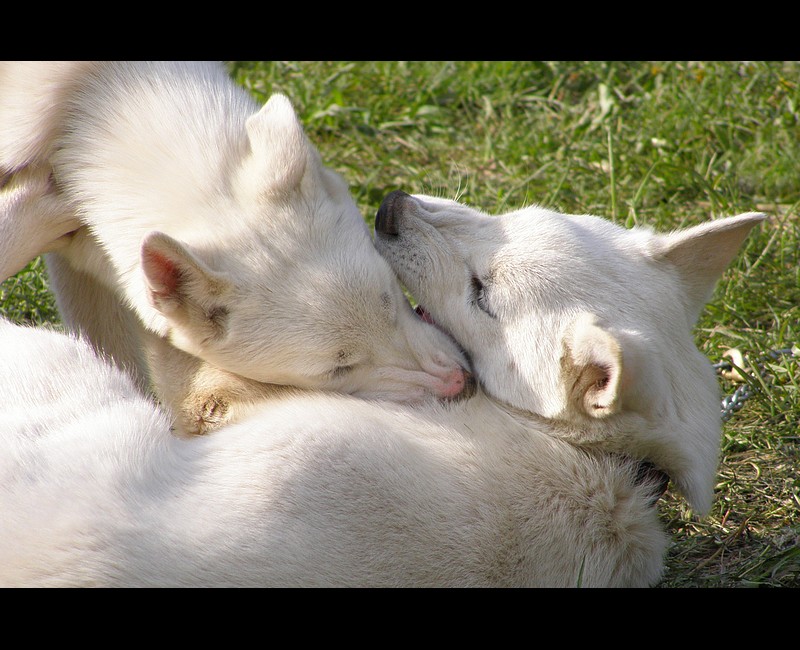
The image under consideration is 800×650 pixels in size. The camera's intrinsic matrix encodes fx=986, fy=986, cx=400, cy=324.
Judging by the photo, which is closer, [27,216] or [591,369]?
[591,369]

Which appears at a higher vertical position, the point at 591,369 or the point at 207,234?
the point at 207,234

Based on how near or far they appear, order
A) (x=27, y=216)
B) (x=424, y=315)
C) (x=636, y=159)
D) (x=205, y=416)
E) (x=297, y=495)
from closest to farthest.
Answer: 1. (x=297, y=495)
2. (x=205, y=416)
3. (x=27, y=216)
4. (x=424, y=315)
5. (x=636, y=159)

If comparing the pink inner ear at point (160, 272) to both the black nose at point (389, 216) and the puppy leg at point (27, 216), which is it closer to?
the puppy leg at point (27, 216)

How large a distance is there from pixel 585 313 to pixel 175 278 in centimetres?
155

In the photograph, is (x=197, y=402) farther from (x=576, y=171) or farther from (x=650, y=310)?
(x=576, y=171)

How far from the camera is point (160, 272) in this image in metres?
3.61

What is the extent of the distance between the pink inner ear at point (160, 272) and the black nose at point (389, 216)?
1.03 metres

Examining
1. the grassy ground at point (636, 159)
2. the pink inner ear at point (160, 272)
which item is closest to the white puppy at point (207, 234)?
the pink inner ear at point (160, 272)

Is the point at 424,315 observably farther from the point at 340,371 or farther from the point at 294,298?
the point at 294,298

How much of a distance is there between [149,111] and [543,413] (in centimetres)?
206

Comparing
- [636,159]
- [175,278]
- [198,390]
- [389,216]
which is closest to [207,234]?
[175,278]

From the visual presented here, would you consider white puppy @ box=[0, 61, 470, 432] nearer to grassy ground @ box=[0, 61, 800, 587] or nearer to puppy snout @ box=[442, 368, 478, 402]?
puppy snout @ box=[442, 368, 478, 402]

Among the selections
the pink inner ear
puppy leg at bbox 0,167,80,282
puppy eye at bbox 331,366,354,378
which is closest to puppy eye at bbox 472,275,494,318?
puppy eye at bbox 331,366,354,378

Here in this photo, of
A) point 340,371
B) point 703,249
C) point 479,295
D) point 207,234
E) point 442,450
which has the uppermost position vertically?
point 207,234
